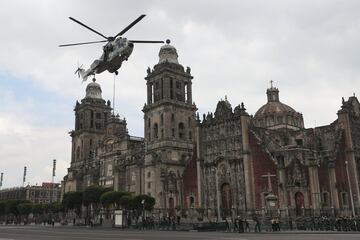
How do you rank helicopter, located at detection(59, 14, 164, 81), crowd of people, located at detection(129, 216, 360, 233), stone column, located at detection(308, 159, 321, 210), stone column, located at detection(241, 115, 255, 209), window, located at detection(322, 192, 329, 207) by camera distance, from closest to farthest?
helicopter, located at detection(59, 14, 164, 81), crowd of people, located at detection(129, 216, 360, 233), stone column, located at detection(308, 159, 321, 210), window, located at detection(322, 192, 329, 207), stone column, located at detection(241, 115, 255, 209)

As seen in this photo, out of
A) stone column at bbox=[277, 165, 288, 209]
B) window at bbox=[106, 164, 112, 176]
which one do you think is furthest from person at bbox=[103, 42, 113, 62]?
window at bbox=[106, 164, 112, 176]

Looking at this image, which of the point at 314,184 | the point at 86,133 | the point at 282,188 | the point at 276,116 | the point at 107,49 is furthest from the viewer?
the point at 86,133

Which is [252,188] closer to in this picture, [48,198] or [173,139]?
[173,139]

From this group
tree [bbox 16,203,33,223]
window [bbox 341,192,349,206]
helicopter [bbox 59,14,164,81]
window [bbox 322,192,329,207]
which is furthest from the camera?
tree [bbox 16,203,33,223]

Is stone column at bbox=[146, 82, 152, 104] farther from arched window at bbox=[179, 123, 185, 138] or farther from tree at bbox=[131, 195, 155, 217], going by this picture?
tree at bbox=[131, 195, 155, 217]

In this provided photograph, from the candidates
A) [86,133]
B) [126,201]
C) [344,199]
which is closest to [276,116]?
[344,199]

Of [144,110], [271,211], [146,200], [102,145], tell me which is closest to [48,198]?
[102,145]

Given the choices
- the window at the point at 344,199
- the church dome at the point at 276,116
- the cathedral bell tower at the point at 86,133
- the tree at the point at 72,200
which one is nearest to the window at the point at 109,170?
the cathedral bell tower at the point at 86,133

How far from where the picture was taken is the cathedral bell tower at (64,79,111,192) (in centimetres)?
11222

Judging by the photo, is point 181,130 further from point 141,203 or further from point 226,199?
point 141,203

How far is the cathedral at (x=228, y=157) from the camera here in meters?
63.5

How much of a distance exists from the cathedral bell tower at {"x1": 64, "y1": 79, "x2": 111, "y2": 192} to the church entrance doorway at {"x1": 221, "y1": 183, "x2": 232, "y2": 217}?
157ft

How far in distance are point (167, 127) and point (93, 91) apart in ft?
139

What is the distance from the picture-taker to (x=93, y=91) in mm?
120000
